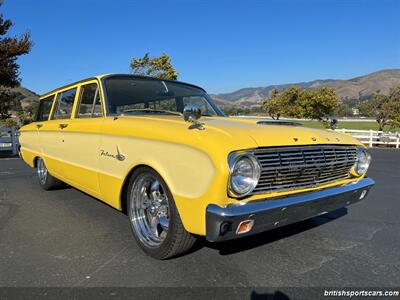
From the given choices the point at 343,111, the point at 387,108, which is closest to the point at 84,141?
the point at 387,108

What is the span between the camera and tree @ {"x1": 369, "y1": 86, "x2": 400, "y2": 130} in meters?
25.1

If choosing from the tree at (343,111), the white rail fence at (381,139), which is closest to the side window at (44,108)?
the white rail fence at (381,139)

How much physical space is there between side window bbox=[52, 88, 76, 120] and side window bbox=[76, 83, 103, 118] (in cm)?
33

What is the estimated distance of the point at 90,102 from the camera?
4.23 meters

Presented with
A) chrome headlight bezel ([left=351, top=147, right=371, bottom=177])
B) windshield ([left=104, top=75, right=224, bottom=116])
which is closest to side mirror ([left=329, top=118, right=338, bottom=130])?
chrome headlight bezel ([left=351, top=147, right=371, bottom=177])

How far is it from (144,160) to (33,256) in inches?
54.6

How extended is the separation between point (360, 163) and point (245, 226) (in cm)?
174

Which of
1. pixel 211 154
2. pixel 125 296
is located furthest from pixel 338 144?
pixel 125 296

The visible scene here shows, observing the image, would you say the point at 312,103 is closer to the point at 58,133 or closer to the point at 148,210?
the point at 58,133

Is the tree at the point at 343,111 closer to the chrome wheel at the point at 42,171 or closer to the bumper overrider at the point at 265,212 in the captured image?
the chrome wheel at the point at 42,171

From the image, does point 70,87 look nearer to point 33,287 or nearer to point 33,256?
point 33,256

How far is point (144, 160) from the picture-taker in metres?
3.04

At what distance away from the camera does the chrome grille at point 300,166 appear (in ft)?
8.75

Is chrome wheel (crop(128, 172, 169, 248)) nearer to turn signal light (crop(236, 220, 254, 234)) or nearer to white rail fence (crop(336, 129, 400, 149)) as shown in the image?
turn signal light (crop(236, 220, 254, 234))
